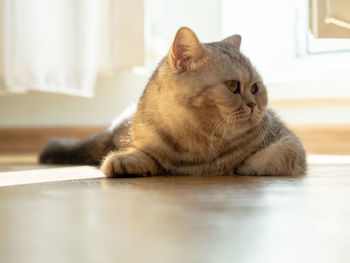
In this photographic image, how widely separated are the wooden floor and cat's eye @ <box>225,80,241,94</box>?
243 millimetres

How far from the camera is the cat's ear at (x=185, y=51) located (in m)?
1.30

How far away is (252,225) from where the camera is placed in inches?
26.7

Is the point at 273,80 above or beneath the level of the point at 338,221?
above

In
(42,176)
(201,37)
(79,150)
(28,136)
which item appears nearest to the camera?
(42,176)

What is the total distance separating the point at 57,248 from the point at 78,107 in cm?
220

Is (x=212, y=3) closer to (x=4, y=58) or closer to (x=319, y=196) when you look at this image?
(x=4, y=58)

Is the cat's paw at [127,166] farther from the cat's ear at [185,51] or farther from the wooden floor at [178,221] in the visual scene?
the cat's ear at [185,51]

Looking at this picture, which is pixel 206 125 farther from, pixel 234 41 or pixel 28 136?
pixel 28 136

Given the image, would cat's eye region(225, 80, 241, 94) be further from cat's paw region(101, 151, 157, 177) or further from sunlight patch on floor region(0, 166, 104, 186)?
sunlight patch on floor region(0, 166, 104, 186)

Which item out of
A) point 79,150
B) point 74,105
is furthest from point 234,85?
point 74,105

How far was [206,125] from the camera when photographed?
1.29 m

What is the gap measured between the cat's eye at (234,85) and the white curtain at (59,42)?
107 centimetres

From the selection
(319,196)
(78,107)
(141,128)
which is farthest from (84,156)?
(319,196)

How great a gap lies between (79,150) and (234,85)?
77 centimetres
